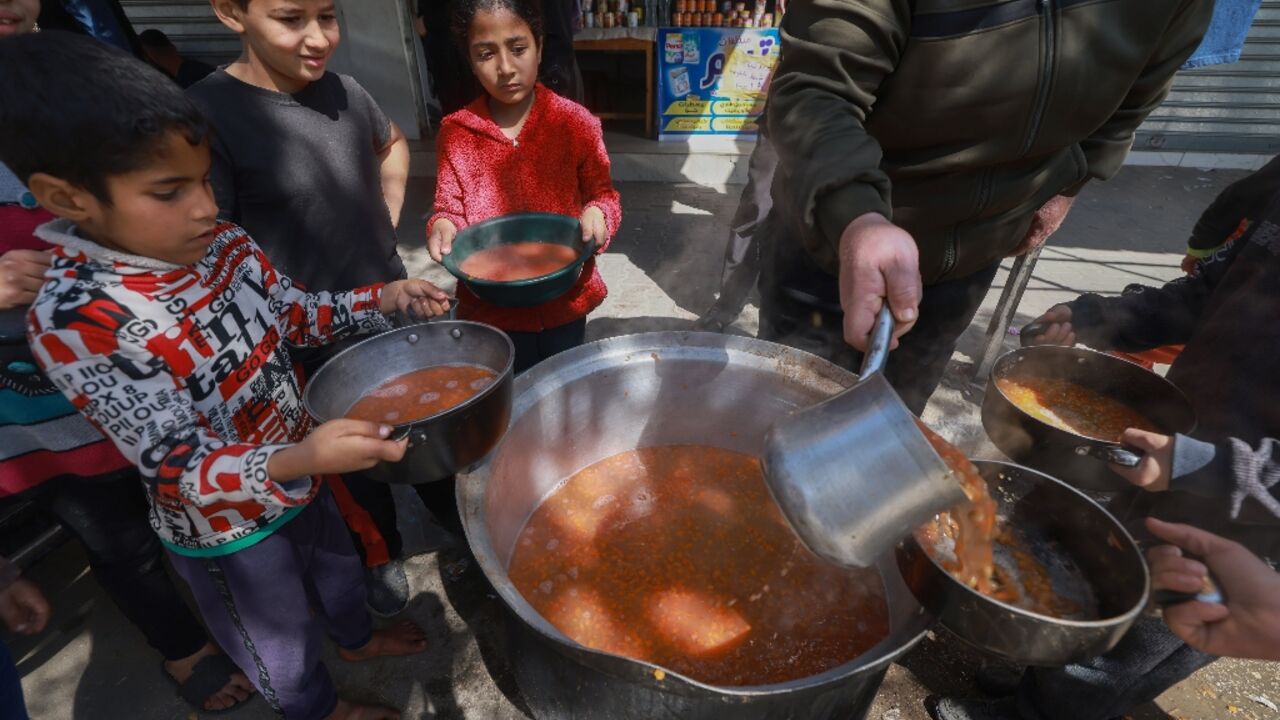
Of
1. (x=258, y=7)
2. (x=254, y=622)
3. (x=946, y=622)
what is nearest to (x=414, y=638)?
(x=254, y=622)

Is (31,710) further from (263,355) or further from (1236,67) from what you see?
(1236,67)

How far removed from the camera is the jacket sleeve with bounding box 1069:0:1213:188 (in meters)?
2.00

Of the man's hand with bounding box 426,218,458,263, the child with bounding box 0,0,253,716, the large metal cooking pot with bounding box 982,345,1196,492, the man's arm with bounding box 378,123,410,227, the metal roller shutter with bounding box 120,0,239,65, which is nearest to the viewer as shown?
the child with bounding box 0,0,253,716

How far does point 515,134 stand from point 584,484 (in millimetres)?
1646

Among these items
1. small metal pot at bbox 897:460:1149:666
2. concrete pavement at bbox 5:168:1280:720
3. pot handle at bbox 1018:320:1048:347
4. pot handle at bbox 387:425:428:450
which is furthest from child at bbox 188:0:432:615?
pot handle at bbox 1018:320:1048:347

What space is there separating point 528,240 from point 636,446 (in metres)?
1.06

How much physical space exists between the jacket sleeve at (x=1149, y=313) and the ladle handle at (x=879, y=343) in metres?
1.62

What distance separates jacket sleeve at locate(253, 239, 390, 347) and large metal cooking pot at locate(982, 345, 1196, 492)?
238 centimetres

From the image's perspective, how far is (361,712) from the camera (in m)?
2.46

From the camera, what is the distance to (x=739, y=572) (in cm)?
227

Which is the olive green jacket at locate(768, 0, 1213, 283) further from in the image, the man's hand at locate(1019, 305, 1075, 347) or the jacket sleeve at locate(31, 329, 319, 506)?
the jacket sleeve at locate(31, 329, 319, 506)

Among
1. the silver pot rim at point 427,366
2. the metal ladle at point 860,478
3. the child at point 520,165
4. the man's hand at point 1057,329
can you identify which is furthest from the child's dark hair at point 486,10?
the man's hand at point 1057,329

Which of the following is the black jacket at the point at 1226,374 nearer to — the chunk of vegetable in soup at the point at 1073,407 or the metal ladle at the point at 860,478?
the chunk of vegetable in soup at the point at 1073,407

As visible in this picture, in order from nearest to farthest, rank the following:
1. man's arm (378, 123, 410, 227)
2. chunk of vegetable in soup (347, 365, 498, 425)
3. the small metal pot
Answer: the small metal pot
chunk of vegetable in soup (347, 365, 498, 425)
man's arm (378, 123, 410, 227)
